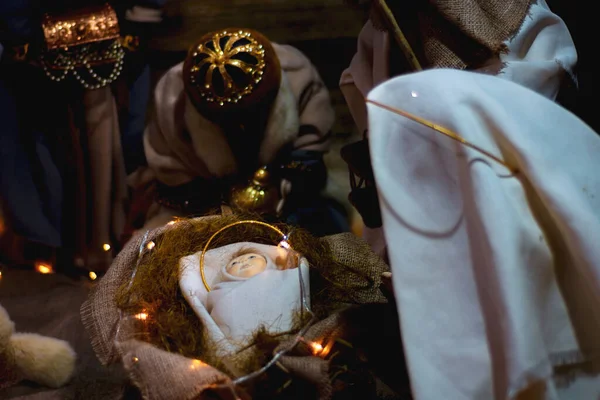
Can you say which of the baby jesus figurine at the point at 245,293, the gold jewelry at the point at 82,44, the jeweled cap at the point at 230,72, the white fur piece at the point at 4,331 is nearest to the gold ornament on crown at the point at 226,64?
the jeweled cap at the point at 230,72

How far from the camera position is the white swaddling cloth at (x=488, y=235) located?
491mm

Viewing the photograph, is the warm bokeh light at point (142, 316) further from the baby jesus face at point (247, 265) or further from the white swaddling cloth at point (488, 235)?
the white swaddling cloth at point (488, 235)

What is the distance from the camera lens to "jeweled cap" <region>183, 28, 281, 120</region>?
40.1 inches

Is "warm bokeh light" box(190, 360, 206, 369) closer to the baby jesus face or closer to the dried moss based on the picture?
the dried moss

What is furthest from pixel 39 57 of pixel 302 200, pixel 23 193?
pixel 302 200

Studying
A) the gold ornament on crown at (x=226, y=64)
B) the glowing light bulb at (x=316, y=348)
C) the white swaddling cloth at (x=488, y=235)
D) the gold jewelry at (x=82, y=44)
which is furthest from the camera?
the gold jewelry at (x=82, y=44)

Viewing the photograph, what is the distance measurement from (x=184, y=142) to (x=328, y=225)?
376mm

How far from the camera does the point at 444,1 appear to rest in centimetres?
73

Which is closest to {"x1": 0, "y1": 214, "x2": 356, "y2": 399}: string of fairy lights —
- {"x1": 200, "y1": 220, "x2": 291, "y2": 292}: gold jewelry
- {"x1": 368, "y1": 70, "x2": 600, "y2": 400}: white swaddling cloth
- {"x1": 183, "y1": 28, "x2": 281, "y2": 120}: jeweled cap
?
{"x1": 200, "y1": 220, "x2": 291, "y2": 292}: gold jewelry

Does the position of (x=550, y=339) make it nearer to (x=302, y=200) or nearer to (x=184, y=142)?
(x=302, y=200)

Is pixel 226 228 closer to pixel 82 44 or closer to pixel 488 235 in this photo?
pixel 488 235

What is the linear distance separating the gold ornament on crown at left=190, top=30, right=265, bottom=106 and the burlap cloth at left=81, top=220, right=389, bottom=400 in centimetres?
35

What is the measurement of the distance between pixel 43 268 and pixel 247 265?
0.71 m

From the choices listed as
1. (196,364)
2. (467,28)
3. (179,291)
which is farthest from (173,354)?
(467,28)
